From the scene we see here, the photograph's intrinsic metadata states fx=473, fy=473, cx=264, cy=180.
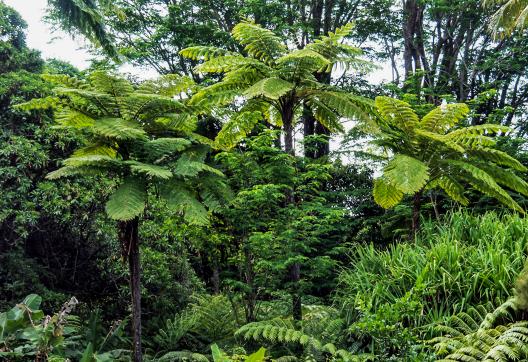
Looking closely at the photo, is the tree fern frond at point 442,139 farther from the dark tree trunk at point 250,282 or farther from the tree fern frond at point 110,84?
the tree fern frond at point 110,84

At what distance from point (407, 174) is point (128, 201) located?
362 centimetres

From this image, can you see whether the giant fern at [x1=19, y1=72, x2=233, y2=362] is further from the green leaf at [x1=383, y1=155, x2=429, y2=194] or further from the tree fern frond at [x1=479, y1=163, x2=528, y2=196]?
the tree fern frond at [x1=479, y1=163, x2=528, y2=196]

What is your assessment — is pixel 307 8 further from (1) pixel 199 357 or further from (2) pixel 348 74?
(1) pixel 199 357

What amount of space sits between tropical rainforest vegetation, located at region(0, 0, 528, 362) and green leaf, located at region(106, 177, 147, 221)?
0.09ft

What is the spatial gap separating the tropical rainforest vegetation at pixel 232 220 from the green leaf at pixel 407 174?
0.02 metres

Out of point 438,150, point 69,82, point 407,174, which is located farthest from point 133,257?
point 438,150

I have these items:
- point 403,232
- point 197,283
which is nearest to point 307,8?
point 403,232

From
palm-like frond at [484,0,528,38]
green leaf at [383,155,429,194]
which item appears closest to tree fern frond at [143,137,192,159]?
green leaf at [383,155,429,194]

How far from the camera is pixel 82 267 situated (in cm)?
790

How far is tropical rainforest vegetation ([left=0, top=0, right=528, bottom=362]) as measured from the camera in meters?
5.04

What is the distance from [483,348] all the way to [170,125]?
4.16m

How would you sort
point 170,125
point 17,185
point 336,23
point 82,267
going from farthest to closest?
point 336,23 → point 82,267 → point 17,185 → point 170,125

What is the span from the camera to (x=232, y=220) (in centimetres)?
622

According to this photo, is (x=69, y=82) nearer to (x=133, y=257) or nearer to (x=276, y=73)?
(x=133, y=257)
